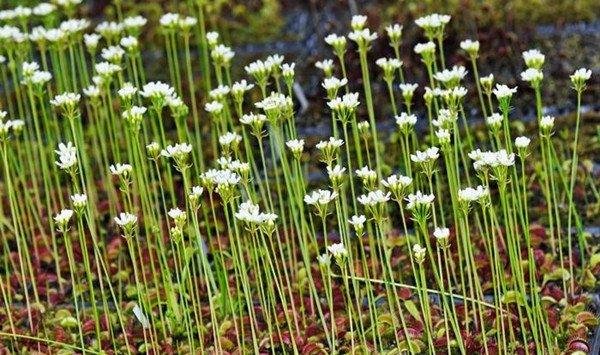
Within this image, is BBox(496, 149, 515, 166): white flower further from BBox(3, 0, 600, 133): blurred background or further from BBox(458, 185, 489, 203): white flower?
BBox(3, 0, 600, 133): blurred background

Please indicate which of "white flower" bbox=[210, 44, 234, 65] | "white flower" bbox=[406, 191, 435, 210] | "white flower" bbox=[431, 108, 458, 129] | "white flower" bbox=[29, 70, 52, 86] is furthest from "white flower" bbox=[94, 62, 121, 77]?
"white flower" bbox=[406, 191, 435, 210]

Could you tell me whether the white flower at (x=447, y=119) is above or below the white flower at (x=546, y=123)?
above

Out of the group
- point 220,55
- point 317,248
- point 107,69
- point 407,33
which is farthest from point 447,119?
point 407,33

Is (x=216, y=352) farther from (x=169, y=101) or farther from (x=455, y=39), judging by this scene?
(x=455, y=39)

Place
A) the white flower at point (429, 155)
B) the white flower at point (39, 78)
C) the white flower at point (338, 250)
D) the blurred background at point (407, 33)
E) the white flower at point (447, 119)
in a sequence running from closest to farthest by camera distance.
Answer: the white flower at point (338, 250)
the white flower at point (429, 155)
the white flower at point (447, 119)
the white flower at point (39, 78)
the blurred background at point (407, 33)

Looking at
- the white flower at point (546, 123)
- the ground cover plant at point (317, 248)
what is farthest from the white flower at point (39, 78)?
the white flower at point (546, 123)

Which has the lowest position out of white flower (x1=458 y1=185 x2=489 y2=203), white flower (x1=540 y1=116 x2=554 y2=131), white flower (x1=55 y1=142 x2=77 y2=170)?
white flower (x1=458 y1=185 x2=489 y2=203)

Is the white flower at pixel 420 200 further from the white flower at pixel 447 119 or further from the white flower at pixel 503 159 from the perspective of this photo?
the white flower at pixel 447 119

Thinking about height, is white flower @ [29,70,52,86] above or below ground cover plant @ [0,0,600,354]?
above
